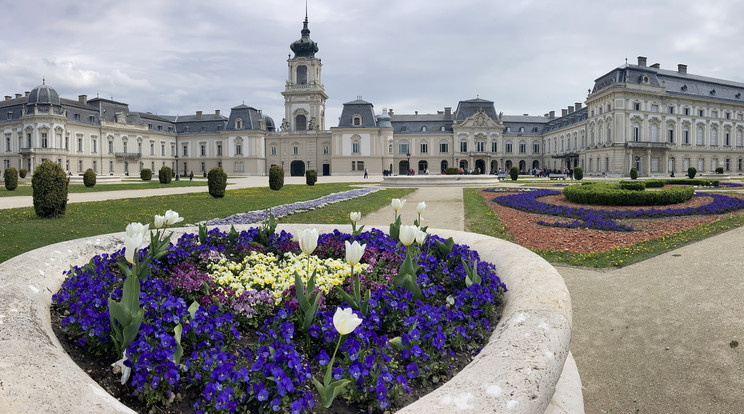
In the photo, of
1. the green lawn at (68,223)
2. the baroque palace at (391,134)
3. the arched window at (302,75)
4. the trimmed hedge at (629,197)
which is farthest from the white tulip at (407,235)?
the arched window at (302,75)

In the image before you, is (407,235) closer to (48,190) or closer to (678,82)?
(48,190)

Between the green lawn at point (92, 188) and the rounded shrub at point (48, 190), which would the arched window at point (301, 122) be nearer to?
the green lawn at point (92, 188)

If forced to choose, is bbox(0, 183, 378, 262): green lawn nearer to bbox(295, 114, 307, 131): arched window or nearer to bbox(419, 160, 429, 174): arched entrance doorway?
bbox(295, 114, 307, 131): arched window

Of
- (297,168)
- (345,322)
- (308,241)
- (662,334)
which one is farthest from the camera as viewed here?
(297,168)

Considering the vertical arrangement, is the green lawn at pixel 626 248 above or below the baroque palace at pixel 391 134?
below

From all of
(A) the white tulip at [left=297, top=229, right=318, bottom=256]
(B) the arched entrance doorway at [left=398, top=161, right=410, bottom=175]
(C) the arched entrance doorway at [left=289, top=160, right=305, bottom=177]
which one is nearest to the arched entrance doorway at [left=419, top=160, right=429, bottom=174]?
(B) the arched entrance doorway at [left=398, top=161, right=410, bottom=175]

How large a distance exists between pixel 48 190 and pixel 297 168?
53.8 m

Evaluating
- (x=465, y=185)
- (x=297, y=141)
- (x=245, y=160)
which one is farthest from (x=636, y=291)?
(x=245, y=160)

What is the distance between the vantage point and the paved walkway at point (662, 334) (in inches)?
135

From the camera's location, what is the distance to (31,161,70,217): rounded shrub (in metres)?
11.5

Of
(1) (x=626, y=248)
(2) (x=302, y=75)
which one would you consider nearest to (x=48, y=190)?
(1) (x=626, y=248)

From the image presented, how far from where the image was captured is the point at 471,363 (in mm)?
2291

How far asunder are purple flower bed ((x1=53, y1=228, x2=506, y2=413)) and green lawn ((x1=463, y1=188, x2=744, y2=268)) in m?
3.79

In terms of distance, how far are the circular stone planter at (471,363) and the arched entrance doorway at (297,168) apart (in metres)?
61.9
